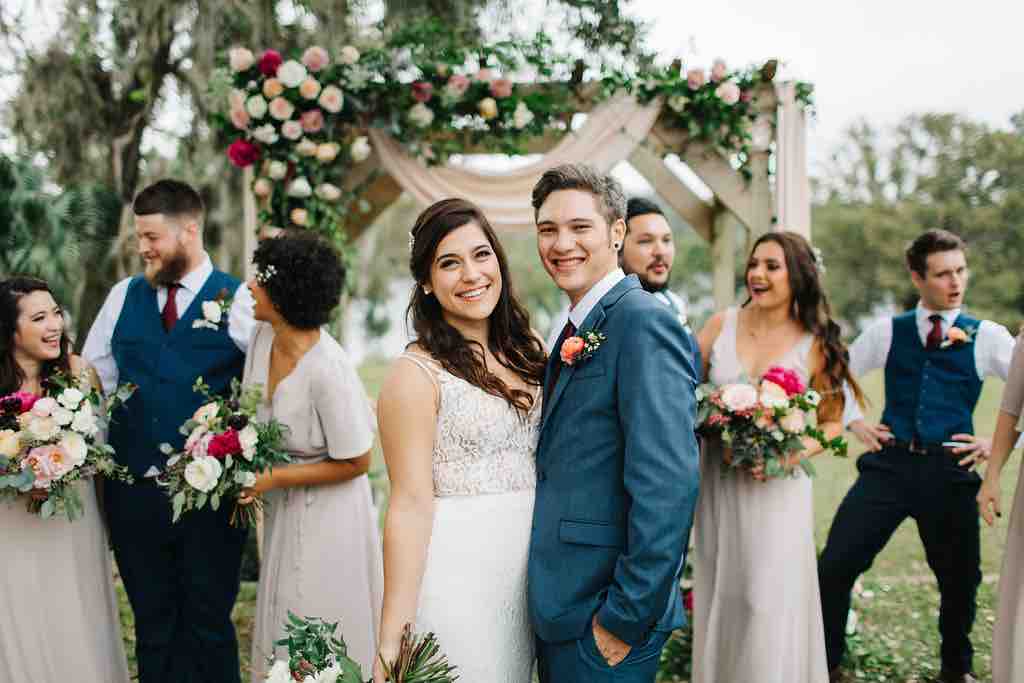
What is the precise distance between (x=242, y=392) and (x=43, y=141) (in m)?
5.24

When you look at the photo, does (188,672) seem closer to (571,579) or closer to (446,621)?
(446,621)

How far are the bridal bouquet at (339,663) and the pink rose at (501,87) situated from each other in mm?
3896

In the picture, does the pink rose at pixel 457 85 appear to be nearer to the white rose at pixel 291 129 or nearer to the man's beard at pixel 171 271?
the white rose at pixel 291 129

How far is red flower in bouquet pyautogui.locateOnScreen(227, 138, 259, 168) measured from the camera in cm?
545

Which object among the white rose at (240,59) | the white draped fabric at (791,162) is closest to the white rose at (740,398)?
the white draped fabric at (791,162)

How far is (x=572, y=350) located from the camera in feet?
7.21

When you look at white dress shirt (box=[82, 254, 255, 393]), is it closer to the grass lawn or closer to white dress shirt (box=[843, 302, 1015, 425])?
the grass lawn

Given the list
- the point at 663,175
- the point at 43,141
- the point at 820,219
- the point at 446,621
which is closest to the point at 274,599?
the point at 446,621

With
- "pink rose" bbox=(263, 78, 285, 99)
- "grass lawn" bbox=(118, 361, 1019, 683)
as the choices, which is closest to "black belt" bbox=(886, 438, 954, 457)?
"grass lawn" bbox=(118, 361, 1019, 683)

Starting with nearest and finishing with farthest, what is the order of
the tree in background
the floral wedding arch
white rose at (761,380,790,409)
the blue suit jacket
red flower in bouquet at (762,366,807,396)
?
the blue suit jacket, white rose at (761,380,790,409), red flower in bouquet at (762,366,807,396), the floral wedding arch, the tree in background

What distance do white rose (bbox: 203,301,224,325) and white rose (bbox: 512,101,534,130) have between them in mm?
2438

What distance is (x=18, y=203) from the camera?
6.19m

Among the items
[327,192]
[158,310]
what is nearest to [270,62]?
[327,192]

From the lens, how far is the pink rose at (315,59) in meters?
5.30
